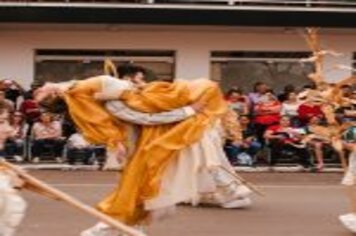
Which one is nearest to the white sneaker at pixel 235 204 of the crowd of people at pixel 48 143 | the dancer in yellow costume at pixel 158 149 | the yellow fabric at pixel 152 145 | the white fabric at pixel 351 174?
the white fabric at pixel 351 174

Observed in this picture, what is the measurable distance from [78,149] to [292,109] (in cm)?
377

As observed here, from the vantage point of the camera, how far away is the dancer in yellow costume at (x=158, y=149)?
834 centimetres

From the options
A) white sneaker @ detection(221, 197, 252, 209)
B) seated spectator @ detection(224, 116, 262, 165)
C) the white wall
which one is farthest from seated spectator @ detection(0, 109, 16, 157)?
the white wall

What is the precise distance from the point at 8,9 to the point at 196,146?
12054mm

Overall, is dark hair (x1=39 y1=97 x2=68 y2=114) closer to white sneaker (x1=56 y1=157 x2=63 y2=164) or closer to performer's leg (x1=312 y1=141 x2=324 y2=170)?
white sneaker (x1=56 y1=157 x2=63 y2=164)

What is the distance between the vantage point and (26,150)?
16.8m

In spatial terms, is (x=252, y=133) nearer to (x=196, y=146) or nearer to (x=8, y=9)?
(x=8, y=9)

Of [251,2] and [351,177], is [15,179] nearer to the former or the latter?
[351,177]

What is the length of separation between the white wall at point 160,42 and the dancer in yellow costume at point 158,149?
12.3 m

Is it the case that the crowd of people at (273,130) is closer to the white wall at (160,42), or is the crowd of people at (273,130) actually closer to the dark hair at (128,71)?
the white wall at (160,42)

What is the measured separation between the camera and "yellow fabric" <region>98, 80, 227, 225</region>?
8.35m

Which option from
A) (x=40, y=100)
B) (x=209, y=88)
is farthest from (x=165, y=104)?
(x=40, y=100)

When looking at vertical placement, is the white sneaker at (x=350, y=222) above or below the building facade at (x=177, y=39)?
below

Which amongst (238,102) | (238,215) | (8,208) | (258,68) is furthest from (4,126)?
(258,68)
